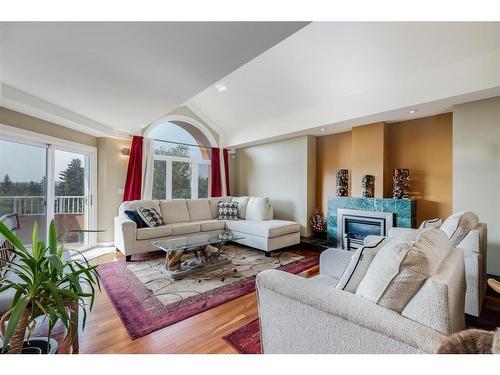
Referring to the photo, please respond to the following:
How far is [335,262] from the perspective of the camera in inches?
76.5

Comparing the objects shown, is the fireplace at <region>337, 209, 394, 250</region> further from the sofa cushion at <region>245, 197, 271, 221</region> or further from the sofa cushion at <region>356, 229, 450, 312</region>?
the sofa cushion at <region>356, 229, 450, 312</region>

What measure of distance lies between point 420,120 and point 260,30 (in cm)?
348

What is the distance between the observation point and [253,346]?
1634 mm

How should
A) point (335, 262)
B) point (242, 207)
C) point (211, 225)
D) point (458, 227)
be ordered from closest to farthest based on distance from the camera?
point (335, 262)
point (458, 227)
point (211, 225)
point (242, 207)

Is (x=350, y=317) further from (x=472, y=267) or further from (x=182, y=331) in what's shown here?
(x=472, y=267)

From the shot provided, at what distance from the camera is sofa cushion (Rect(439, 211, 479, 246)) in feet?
6.66

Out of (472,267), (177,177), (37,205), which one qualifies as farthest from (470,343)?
(177,177)

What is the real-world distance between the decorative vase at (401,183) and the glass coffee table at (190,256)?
2.73 metres

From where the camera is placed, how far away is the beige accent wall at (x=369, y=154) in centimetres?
384

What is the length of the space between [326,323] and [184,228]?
11.0 feet

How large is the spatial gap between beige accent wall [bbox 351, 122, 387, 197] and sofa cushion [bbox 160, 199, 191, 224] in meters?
3.25

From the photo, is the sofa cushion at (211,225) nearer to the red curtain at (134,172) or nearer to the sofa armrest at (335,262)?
the red curtain at (134,172)


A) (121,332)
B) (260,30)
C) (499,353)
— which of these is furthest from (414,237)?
(121,332)

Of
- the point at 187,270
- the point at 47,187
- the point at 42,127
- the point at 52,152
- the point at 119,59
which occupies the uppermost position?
the point at 119,59
